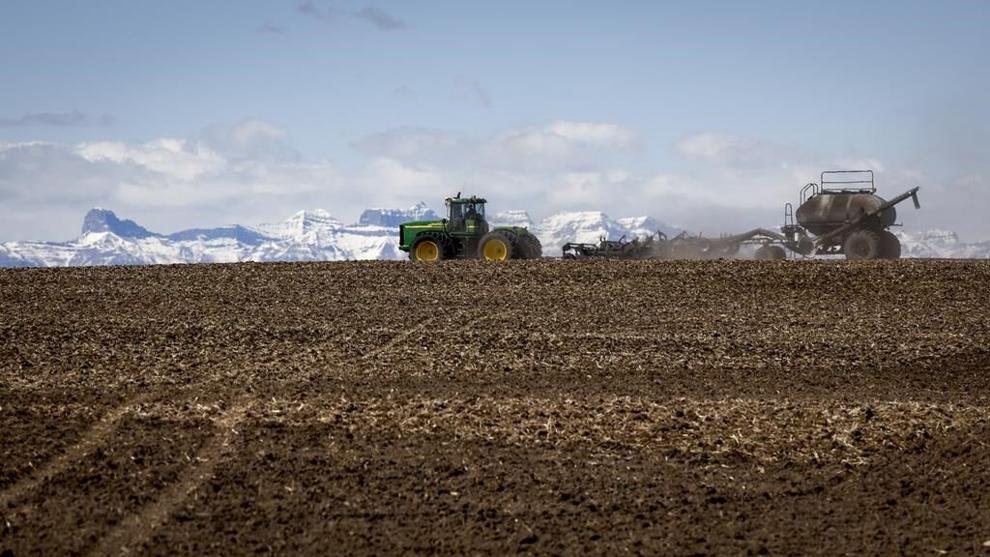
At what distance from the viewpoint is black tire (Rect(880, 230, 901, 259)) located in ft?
128

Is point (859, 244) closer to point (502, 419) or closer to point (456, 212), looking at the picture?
point (456, 212)

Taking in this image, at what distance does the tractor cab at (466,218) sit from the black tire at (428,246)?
459mm

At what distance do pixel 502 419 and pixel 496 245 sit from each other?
1905 centimetres

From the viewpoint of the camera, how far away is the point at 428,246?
3453 centimetres

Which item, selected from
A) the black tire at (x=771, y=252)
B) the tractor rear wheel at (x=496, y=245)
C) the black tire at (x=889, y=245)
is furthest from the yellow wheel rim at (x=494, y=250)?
the black tire at (x=889, y=245)

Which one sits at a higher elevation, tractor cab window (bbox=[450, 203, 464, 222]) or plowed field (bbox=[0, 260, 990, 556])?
tractor cab window (bbox=[450, 203, 464, 222])

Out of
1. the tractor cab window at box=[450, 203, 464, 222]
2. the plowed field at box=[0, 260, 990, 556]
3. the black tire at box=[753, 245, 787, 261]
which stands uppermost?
the tractor cab window at box=[450, 203, 464, 222]

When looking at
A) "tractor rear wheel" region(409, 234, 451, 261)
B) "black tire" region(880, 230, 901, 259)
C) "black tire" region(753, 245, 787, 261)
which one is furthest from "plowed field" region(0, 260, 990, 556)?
"black tire" region(753, 245, 787, 261)

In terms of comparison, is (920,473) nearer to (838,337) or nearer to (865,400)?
(865,400)

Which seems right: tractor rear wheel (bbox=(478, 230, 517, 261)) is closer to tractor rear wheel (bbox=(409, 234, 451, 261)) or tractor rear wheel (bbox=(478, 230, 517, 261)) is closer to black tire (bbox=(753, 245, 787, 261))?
tractor rear wheel (bbox=(409, 234, 451, 261))

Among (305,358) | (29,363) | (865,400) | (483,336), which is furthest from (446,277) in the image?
(865,400)

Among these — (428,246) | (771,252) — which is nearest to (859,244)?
(771,252)

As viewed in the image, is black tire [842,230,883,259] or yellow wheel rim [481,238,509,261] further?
black tire [842,230,883,259]

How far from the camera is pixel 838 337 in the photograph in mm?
21406
